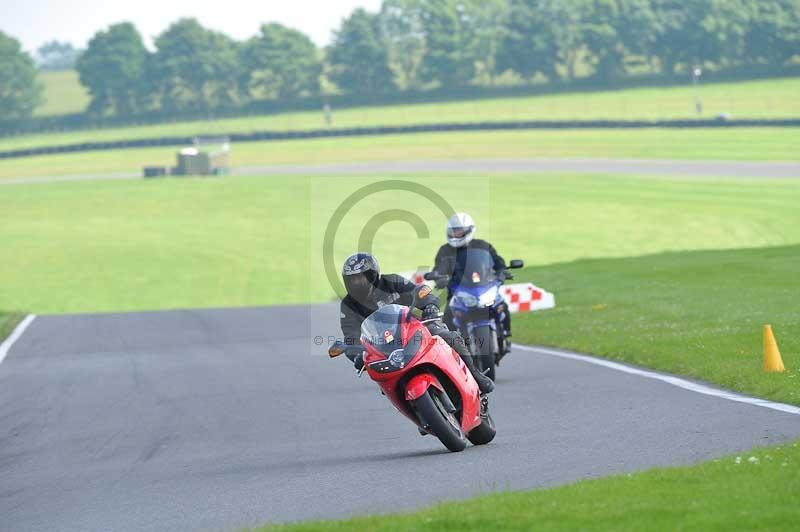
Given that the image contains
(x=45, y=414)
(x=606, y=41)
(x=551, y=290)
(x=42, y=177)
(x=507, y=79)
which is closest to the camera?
(x=45, y=414)

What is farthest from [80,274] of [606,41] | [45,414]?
[606,41]

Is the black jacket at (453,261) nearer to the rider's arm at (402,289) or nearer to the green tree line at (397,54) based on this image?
the rider's arm at (402,289)

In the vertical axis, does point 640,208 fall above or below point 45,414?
below

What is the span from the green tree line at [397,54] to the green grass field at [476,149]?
Result: 125ft

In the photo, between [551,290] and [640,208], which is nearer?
[551,290]

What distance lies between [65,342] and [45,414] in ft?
34.2

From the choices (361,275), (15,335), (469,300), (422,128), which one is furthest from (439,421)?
Answer: (422,128)

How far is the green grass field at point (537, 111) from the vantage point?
314ft

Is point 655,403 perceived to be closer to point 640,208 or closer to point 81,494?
point 81,494

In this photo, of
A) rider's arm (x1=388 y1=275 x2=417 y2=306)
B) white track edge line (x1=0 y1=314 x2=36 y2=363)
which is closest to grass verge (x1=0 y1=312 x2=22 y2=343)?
→ white track edge line (x1=0 y1=314 x2=36 y2=363)

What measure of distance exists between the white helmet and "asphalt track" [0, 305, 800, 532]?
5.76 feet

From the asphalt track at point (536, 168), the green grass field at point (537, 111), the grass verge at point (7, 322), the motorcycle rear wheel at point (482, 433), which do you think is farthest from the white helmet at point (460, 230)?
the green grass field at point (537, 111)

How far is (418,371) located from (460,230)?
16.6 ft

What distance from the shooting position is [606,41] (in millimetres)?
137500
